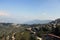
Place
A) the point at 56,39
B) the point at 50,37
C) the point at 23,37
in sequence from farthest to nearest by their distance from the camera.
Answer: the point at 23,37 → the point at 50,37 → the point at 56,39

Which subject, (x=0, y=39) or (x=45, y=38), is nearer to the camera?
(x=45, y=38)

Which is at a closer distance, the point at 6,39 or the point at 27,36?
the point at 27,36

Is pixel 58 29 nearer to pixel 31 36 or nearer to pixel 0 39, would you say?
pixel 31 36

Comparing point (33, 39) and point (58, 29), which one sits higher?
point (58, 29)

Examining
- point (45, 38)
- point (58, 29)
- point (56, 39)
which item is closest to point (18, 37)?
point (58, 29)

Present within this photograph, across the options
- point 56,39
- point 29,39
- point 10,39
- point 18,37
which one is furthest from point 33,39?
point 56,39

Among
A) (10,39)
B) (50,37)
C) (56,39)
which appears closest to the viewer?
(56,39)

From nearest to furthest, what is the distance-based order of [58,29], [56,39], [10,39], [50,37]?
1. [56,39]
2. [50,37]
3. [58,29]
4. [10,39]

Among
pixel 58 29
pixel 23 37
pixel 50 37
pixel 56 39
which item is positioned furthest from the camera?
pixel 23 37

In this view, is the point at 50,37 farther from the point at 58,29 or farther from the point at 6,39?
the point at 6,39
